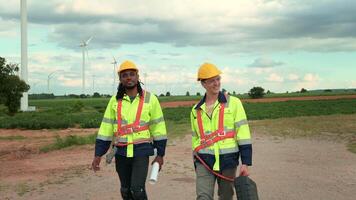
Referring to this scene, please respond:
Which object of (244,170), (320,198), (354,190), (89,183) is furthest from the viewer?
(89,183)

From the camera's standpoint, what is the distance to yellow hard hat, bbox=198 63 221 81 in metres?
5.52

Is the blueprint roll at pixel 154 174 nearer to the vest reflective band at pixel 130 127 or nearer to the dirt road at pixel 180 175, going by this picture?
the vest reflective band at pixel 130 127

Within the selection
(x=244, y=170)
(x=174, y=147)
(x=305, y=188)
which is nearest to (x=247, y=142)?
(x=244, y=170)

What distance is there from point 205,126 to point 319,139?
15760 millimetres

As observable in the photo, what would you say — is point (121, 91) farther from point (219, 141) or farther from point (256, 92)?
point (256, 92)

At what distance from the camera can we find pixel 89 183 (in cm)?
1052

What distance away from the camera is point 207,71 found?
18.2ft

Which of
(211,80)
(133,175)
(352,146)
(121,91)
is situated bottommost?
→ (352,146)

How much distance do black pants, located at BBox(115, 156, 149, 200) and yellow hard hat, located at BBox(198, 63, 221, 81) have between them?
1215 mm

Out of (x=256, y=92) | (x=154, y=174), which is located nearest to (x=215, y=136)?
(x=154, y=174)

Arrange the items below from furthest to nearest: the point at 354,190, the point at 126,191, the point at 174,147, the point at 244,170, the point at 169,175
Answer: the point at 174,147, the point at 169,175, the point at 354,190, the point at 126,191, the point at 244,170

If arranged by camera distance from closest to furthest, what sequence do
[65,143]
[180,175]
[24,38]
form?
[180,175], [65,143], [24,38]

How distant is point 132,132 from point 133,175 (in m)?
0.48

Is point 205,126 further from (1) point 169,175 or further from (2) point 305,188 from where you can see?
(1) point 169,175
